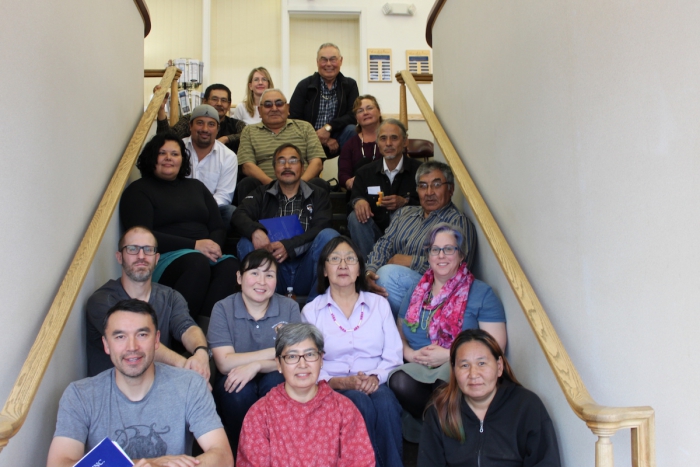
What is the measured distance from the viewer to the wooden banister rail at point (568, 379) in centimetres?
168

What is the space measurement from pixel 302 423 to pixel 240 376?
397mm

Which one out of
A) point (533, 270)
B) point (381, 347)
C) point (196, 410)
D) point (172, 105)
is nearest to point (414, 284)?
point (381, 347)

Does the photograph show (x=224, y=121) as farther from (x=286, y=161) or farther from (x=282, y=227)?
(x=282, y=227)

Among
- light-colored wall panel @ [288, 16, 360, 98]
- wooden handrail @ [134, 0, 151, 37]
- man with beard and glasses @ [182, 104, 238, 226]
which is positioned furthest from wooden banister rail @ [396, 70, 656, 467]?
light-colored wall panel @ [288, 16, 360, 98]

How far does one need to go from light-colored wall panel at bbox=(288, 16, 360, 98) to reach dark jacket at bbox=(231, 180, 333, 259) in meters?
4.39

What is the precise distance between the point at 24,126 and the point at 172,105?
2907mm

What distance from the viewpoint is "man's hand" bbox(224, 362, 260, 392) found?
2.60 metres

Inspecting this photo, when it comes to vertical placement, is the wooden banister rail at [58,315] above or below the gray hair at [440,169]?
below

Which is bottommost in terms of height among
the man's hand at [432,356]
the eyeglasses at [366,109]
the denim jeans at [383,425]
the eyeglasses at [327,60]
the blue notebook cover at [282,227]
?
the denim jeans at [383,425]

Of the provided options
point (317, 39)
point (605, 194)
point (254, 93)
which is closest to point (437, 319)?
point (605, 194)

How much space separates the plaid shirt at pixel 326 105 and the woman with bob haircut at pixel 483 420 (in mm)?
3507

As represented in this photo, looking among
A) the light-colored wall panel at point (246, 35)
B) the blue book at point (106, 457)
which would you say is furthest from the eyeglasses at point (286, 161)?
the light-colored wall panel at point (246, 35)

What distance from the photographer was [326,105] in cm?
558

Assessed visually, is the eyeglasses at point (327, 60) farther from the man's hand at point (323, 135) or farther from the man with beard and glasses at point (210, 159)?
the man with beard and glasses at point (210, 159)
